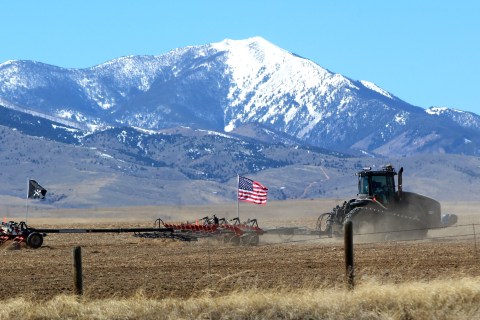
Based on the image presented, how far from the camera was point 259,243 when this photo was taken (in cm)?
4191

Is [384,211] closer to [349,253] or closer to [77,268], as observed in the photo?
[349,253]

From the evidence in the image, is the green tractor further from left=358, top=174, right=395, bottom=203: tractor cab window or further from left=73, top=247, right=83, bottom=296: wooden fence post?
left=73, top=247, right=83, bottom=296: wooden fence post

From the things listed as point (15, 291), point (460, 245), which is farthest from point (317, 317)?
point (460, 245)

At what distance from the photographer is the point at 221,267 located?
29.1 metres

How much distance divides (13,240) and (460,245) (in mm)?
15622

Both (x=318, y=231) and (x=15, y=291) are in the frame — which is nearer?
(x=15, y=291)

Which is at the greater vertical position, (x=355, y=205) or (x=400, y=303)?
(x=355, y=205)

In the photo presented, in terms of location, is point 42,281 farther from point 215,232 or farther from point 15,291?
point 215,232

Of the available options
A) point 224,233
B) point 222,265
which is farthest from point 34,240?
point 222,265

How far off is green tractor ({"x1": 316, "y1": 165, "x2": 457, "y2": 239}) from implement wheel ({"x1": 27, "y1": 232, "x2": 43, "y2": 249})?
10.2 metres

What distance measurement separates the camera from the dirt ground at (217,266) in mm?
23719

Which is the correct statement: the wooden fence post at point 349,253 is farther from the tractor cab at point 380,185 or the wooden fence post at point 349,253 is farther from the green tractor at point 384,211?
the tractor cab at point 380,185

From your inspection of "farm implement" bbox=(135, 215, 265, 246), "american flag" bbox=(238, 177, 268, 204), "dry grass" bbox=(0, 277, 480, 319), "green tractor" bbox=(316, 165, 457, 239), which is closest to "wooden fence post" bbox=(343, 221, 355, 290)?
"dry grass" bbox=(0, 277, 480, 319)

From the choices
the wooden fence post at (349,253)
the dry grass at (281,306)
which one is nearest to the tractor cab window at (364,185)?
the wooden fence post at (349,253)
